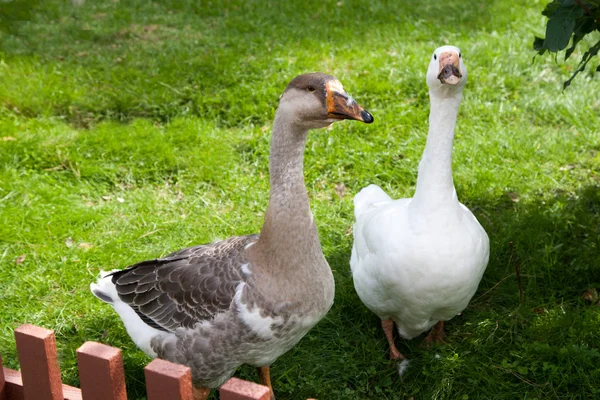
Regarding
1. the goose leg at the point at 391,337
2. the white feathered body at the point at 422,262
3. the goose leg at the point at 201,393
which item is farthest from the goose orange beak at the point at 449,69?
the goose leg at the point at 201,393

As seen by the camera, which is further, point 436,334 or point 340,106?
point 436,334

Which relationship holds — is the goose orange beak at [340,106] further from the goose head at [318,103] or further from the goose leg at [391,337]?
the goose leg at [391,337]

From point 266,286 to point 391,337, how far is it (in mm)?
1074

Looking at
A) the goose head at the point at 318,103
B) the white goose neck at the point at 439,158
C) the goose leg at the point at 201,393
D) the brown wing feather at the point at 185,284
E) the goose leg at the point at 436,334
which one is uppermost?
the goose head at the point at 318,103

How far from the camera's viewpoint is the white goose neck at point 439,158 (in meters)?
3.05

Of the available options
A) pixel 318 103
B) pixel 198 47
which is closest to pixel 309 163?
pixel 198 47

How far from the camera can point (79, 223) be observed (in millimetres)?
4578

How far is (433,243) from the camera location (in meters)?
2.96

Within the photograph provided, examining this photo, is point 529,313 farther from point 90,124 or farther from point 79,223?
point 90,124

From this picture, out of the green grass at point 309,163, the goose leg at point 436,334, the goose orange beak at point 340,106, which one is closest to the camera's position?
the goose orange beak at point 340,106

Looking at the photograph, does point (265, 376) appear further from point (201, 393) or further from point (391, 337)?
point (391, 337)

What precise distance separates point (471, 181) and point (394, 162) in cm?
63

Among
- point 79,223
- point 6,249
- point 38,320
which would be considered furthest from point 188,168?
point 38,320

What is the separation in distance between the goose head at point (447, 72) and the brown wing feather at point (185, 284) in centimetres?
113
